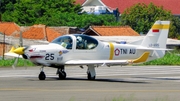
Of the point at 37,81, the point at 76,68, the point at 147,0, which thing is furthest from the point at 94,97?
the point at 147,0

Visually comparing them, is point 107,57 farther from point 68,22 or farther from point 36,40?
point 68,22

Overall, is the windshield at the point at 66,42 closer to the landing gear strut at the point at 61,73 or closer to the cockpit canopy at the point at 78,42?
the cockpit canopy at the point at 78,42

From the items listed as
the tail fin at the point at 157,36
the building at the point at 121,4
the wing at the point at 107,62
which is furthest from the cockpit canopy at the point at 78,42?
the building at the point at 121,4

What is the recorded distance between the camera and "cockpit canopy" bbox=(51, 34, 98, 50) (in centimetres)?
2675

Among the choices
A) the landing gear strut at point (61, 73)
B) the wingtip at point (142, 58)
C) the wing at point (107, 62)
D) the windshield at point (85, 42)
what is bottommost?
the landing gear strut at point (61, 73)

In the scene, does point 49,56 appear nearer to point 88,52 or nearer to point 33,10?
point 88,52

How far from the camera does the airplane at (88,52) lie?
2600 centimetres

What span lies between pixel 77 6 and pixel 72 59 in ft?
195

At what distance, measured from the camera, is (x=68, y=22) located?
74500 millimetres

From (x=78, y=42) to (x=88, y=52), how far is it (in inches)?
25.8

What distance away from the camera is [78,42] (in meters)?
26.9

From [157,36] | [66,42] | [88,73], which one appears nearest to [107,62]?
[88,73]

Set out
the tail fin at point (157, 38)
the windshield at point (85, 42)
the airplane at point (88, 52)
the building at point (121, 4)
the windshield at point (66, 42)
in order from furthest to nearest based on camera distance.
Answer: the building at point (121, 4), the tail fin at point (157, 38), the windshield at point (85, 42), the windshield at point (66, 42), the airplane at point (88, 52)

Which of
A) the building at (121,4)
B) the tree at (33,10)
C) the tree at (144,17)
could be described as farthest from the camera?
the building at (121,4)
